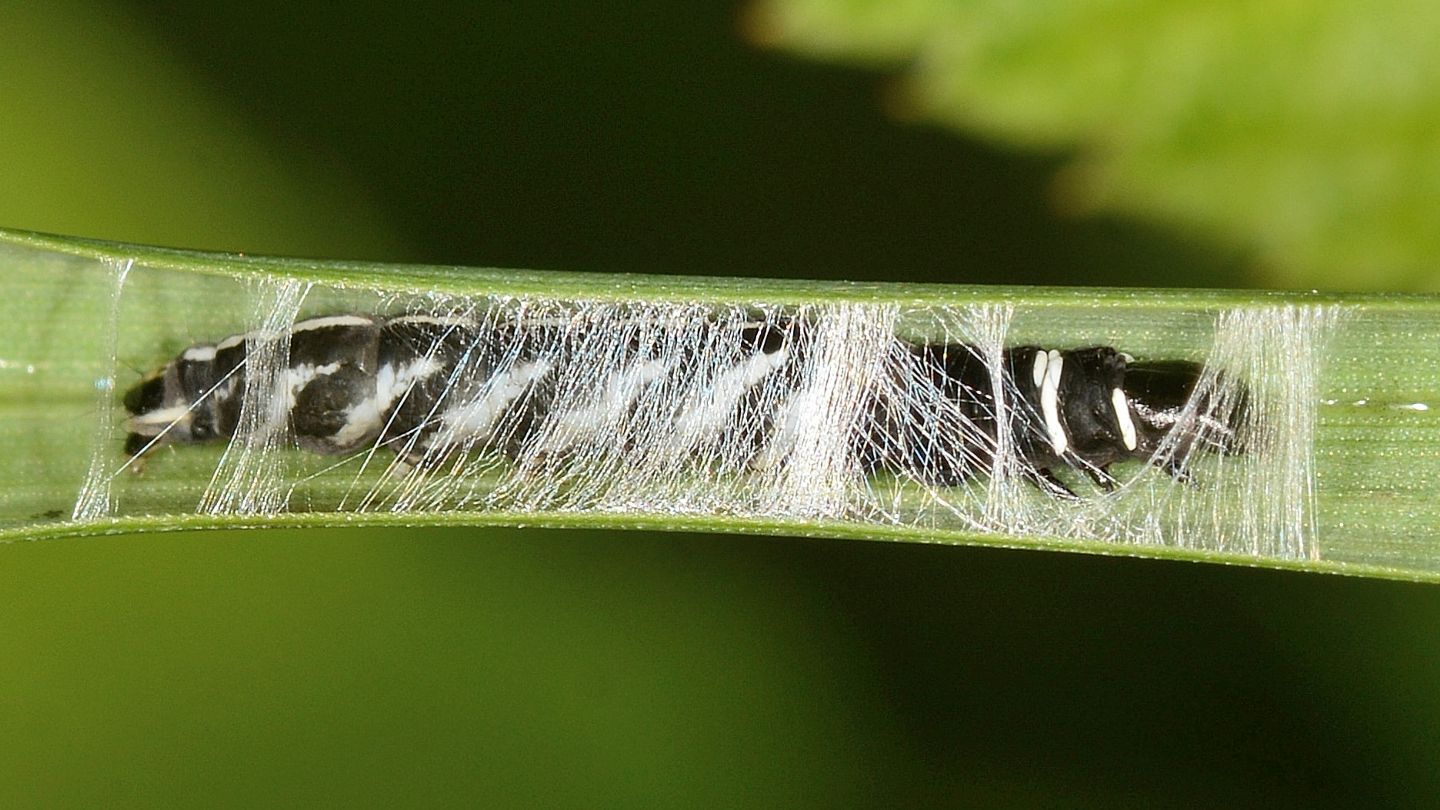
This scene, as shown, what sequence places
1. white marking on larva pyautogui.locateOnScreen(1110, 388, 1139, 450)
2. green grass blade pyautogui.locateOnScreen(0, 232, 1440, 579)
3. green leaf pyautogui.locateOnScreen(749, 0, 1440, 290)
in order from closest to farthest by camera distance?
1. green grass blade pyautogui.locateOnScreen(0, 232, 1440, 579)
2. white marking on larva pyautogui.locateOnScreen(1110, 388, 1139, 450)
3. green leaf pyautogui.locateOnScreen(749, 0, 1440, 290)

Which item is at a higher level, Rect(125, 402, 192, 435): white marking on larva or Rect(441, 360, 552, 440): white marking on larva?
Rect(441, 360, 552, 440): white marking on larva

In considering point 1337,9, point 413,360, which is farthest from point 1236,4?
point 413,360

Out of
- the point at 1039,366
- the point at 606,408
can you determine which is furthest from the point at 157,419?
the point at 1039,366

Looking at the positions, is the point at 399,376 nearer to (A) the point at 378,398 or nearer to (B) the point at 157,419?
(A) the point at 378,398

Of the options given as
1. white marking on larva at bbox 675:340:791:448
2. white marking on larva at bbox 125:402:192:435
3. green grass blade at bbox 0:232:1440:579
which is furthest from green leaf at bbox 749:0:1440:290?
white marking on larva at bbox 125:402:192:435

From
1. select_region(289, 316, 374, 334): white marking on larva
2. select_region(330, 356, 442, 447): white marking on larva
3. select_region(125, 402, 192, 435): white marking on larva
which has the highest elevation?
select_region(289, 316, 374, 334): white marking on larva

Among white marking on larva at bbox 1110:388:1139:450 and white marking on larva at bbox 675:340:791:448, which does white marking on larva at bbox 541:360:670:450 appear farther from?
white marking on larva at bbox 1110:388:1139:450

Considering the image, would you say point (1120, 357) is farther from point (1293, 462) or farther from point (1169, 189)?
point (1169, 189)
